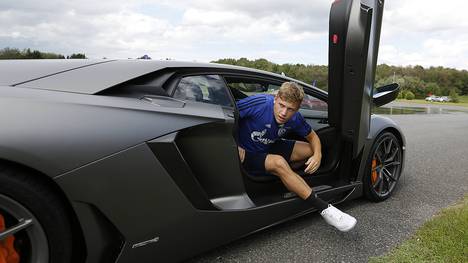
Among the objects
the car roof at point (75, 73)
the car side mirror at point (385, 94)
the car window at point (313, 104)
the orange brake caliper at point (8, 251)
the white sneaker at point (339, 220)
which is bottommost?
the white sneaker at point (339, 220)

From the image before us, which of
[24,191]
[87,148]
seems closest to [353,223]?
[87,148]

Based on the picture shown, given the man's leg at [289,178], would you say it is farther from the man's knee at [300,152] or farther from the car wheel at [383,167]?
the car wheel at [383,167]

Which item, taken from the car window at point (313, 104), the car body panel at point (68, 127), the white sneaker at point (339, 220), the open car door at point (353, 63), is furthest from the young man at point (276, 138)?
the car body panel at point (68, 127)

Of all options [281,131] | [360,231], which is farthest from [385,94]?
[360,231]

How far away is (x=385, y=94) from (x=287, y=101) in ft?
3.88

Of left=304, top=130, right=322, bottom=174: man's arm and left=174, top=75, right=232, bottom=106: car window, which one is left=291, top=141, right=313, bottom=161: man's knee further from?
left=174, top=75, right=232, bottom=106: car window

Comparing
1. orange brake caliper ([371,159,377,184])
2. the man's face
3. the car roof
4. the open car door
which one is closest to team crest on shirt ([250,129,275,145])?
the man's face

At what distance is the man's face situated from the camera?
9.21 feet

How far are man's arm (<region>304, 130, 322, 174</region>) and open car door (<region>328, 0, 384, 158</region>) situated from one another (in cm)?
21

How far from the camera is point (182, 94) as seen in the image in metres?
2.30

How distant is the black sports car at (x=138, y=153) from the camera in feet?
5.34

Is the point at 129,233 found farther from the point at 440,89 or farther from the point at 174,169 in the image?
the point at 440,89

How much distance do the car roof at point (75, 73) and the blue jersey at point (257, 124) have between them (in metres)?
0.72

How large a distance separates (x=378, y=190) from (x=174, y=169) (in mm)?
2362
